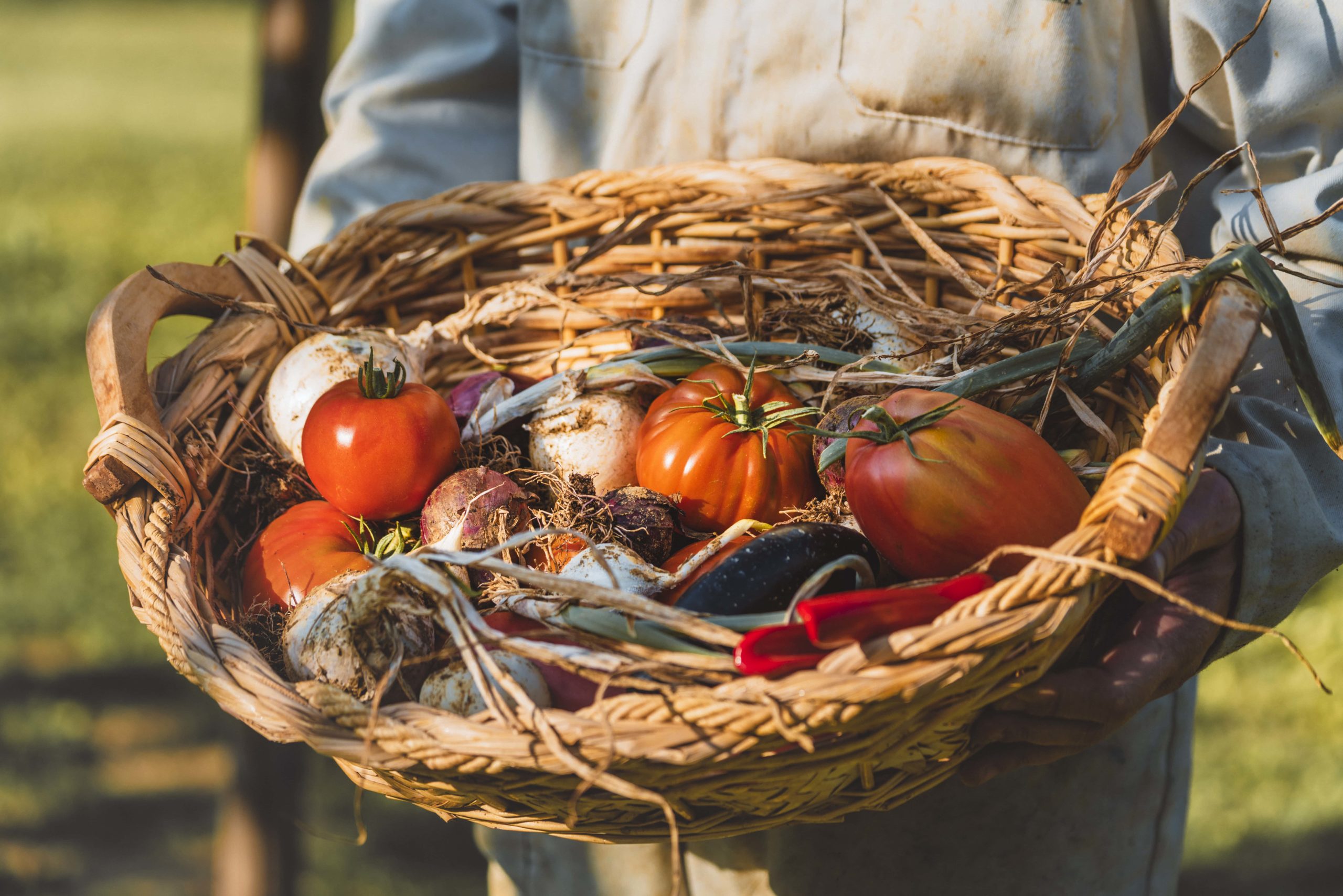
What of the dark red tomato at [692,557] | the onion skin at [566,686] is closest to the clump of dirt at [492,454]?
the dark red tomato at [692,557]

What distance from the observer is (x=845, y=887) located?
1.41m

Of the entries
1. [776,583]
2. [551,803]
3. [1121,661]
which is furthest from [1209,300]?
[551,803]

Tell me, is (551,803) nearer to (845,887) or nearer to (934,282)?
(845,887)

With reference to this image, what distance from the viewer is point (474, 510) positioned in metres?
1.23

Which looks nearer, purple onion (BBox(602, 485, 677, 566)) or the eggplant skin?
the eggplant skin

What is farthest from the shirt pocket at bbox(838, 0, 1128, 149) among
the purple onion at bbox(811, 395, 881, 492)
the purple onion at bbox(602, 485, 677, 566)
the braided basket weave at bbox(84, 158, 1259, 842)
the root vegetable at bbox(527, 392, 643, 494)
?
the purple onion at bbox(602, 485, 677, 566)

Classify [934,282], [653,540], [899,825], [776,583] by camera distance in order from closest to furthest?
[776,583], [653,540], [899,825], [934,282]

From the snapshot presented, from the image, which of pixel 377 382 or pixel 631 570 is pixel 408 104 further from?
pixel 631 570

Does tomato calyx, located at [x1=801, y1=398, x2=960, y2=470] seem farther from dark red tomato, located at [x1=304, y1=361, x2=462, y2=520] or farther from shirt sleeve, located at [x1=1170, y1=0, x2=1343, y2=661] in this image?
dark red tomato, located at [x1=304, y1=361, x2=462, y2=520]

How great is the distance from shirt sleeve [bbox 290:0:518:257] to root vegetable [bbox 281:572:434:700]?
3.30 ft

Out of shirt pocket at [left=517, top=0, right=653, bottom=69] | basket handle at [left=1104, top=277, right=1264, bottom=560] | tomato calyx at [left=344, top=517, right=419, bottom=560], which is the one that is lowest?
tomato calyx at [left=344, top=517, right=419, bottom=560]

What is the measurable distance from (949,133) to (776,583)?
85 cm

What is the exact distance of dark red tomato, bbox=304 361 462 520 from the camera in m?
1.26

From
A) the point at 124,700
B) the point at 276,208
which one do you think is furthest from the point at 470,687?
the point at 124,700
